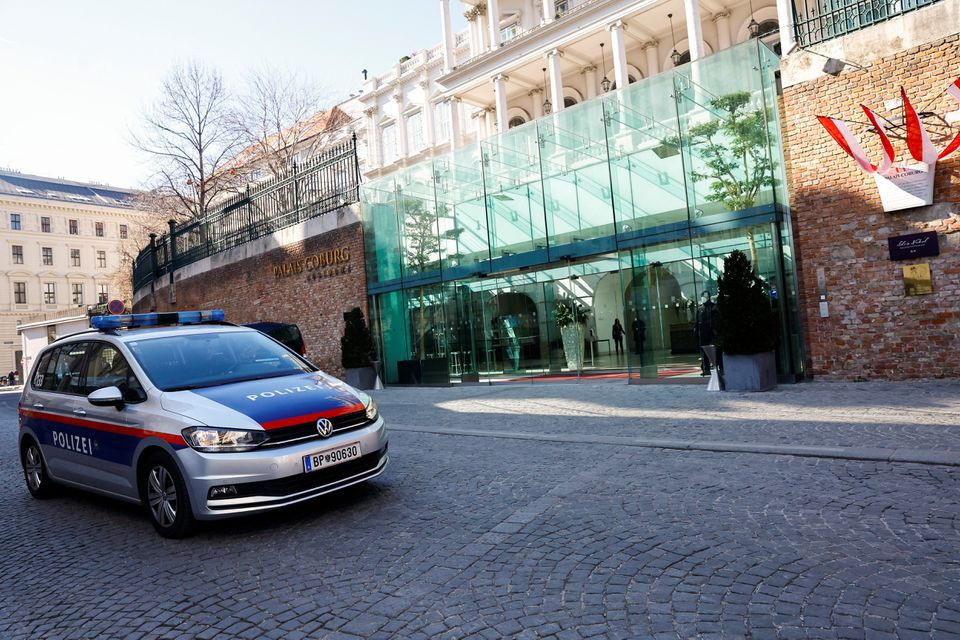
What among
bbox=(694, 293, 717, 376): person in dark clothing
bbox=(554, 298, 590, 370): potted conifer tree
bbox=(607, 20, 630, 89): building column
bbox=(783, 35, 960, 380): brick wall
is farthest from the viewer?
bbox=(607, 20, 630, 89): building column

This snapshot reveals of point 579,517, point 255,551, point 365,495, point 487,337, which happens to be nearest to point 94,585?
point 255,551

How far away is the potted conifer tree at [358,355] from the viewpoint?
18.8 metres

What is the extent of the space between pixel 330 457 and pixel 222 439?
79 centimetres

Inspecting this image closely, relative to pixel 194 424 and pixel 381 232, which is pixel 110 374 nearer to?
pixel 194 424

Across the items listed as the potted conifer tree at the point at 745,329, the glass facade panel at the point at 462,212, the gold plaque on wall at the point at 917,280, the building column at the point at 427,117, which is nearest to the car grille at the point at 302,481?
the potted conifer tree at the point at 745,329

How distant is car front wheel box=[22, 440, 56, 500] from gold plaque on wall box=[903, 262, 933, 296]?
12.4 meters

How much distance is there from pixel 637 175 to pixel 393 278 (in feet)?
26.7

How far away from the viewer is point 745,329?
11344 millimetres

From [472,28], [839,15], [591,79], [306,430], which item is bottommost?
[306,430]

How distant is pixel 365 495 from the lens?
5.96 m

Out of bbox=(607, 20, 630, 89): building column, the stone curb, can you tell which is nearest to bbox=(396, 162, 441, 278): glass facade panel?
the stone curb

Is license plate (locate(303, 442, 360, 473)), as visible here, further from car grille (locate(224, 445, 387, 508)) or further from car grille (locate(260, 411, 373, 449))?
car grille (locate(260, 411, 373, 449))

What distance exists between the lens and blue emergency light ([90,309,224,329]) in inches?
266

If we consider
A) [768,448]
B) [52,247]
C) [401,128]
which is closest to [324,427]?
[768,448]
